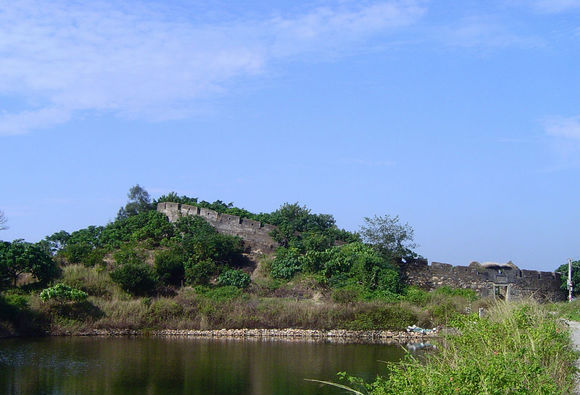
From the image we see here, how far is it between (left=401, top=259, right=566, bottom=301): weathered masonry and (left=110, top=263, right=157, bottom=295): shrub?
11.8 m

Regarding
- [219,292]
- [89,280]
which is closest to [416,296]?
[219,292]

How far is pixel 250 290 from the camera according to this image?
1110 inches

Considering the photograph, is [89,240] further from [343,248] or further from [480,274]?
[480,274]

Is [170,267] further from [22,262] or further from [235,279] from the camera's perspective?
[22,262]

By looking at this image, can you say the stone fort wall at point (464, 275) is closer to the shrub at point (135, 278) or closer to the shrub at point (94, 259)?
the shrub at point (94, 259)

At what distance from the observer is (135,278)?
2691cm

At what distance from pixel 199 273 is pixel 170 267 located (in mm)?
1289

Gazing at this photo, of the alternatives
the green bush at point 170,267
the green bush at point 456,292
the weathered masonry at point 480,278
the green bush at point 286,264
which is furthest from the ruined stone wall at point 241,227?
the green bush at point 456,292

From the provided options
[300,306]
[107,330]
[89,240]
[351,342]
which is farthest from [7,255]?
[351,342]

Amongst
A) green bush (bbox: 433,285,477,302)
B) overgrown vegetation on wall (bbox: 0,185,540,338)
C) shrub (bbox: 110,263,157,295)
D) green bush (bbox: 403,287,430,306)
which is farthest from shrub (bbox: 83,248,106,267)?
green bush (bbox: 433,285,477,302)

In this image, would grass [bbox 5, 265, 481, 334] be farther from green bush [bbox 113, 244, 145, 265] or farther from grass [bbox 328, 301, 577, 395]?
grass [bbox 328, 301, 577, 395]

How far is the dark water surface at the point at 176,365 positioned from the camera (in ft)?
49.3

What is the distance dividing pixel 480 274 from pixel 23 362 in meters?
20.6

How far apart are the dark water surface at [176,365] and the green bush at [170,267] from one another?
17.5 feet
